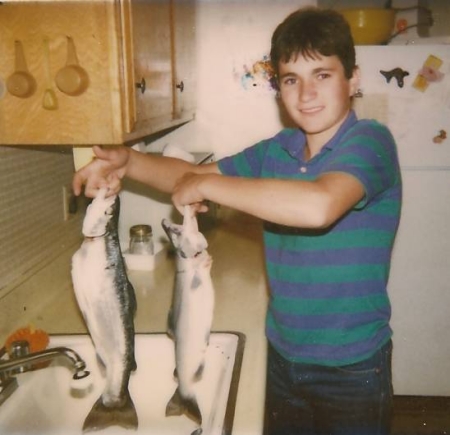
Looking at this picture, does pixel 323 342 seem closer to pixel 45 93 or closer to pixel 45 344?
pixel 45 344

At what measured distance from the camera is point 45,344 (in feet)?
3.63

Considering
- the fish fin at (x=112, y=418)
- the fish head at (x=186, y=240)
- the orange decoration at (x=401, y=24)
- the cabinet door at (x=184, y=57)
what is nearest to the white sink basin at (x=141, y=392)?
the fish fin at (x=112, y=418)

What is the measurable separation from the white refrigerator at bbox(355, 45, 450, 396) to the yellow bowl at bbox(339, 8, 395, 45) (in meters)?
0.09

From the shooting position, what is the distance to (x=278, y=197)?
84 cm

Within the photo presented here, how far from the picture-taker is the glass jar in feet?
6.18

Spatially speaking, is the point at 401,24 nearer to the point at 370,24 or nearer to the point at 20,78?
the point at 370,24

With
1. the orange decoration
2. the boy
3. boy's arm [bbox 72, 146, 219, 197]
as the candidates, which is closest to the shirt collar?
the boy

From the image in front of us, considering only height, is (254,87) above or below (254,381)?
above

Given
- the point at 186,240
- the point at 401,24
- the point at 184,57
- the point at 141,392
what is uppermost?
the point at 401,24

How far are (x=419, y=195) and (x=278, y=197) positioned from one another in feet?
5.68

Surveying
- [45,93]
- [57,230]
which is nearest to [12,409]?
[45,93]

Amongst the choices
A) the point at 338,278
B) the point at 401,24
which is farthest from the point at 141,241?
the point at 401,24

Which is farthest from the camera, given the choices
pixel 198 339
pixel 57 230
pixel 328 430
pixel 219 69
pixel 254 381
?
pixel 219 69

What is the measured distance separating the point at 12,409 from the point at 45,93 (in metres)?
0.60
